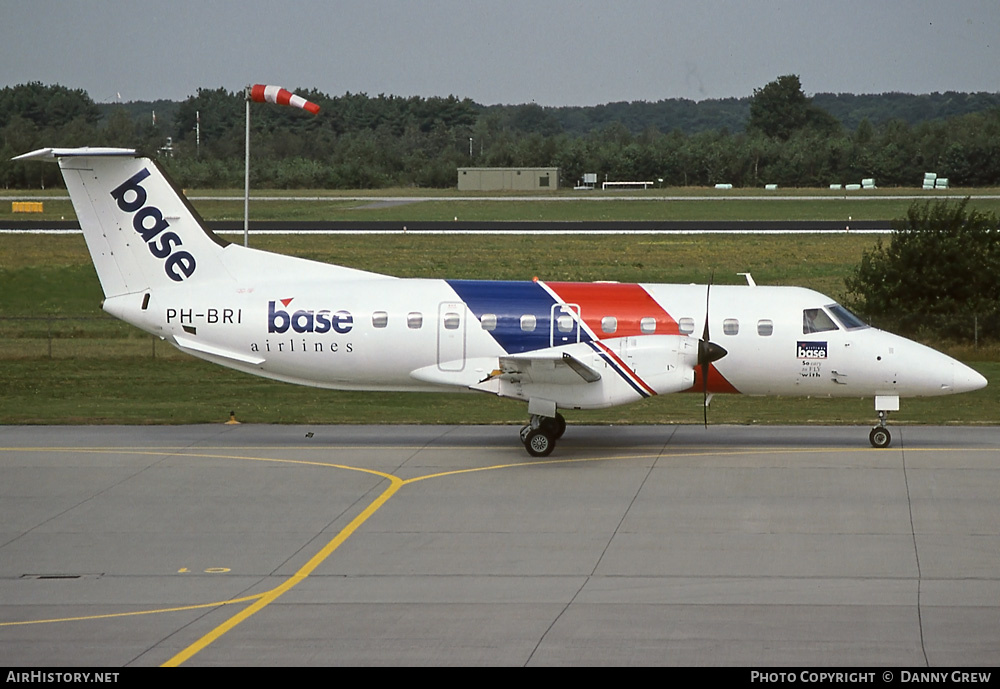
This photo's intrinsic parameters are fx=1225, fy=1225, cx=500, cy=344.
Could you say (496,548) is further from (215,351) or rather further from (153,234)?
(153,234)

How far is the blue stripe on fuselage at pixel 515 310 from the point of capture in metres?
22.8

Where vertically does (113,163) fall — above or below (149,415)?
above

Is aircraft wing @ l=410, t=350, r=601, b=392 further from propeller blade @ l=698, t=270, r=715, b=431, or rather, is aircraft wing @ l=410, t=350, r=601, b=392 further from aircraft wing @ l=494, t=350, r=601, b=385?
propeller blade @ l=698, t=270, r=715, b=431

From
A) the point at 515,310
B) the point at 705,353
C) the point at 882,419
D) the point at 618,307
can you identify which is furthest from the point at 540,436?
the point at 882,419

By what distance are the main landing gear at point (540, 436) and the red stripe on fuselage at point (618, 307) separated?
1940 millimetres

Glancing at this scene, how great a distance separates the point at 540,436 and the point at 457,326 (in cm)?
256

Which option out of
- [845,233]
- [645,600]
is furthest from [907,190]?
[645,600]

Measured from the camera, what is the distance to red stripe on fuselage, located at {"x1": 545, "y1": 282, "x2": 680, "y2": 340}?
22.7 meters

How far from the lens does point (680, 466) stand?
21844mm

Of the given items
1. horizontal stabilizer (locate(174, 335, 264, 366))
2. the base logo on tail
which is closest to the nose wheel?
horizontal stabilizer (locate(174, 335, 264, 366))

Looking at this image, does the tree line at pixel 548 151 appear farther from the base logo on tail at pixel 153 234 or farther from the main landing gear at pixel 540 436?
the main landing gear at pixel 540 436

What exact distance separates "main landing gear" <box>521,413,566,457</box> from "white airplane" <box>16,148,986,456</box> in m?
0.03
